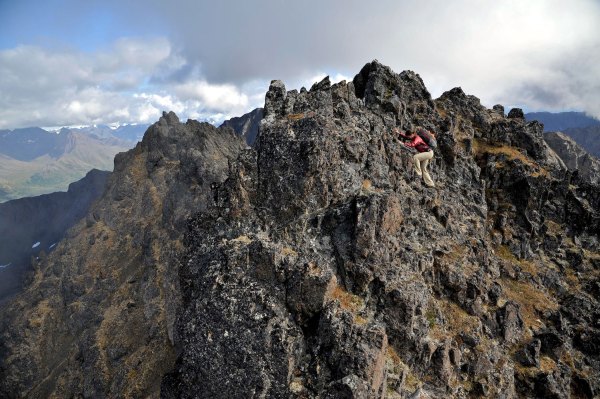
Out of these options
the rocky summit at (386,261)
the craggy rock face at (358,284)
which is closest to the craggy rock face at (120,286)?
the rocky summit at (386,261)

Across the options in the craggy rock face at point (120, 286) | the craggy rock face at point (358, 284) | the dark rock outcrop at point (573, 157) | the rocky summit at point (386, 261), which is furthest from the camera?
the dark rock outcrop at point (573, 157)

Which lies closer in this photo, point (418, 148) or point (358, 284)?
point (358, 284)

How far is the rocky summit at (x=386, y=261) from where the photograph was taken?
72.4 ft

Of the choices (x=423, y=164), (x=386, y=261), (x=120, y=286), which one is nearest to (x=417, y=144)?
(x=423, y=164)

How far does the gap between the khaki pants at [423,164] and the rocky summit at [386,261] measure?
0.80 m

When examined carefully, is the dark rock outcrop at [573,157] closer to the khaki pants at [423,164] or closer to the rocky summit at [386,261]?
the rocky summit at [386,261]

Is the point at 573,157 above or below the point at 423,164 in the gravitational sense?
above

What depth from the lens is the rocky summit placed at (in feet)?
72.4

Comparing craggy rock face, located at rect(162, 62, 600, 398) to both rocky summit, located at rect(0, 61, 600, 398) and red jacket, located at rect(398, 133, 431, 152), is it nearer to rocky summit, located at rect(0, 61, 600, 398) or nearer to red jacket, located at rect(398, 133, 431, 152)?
rocky summit, located at rect(0, 61, 600, 398)

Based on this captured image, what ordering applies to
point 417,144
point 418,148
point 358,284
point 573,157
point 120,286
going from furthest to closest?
point 573,157
point 120,286
point 418,148
point 417,144
point 358,284

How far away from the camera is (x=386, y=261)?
1023 inches

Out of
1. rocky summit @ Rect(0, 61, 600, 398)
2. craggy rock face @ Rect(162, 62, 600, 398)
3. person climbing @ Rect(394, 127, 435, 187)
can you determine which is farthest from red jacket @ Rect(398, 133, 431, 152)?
craggy rock face @ Rect(162, 62, 600, 398)

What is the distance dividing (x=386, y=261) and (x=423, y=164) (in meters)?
14.0

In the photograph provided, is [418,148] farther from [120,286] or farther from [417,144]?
[120,286]
